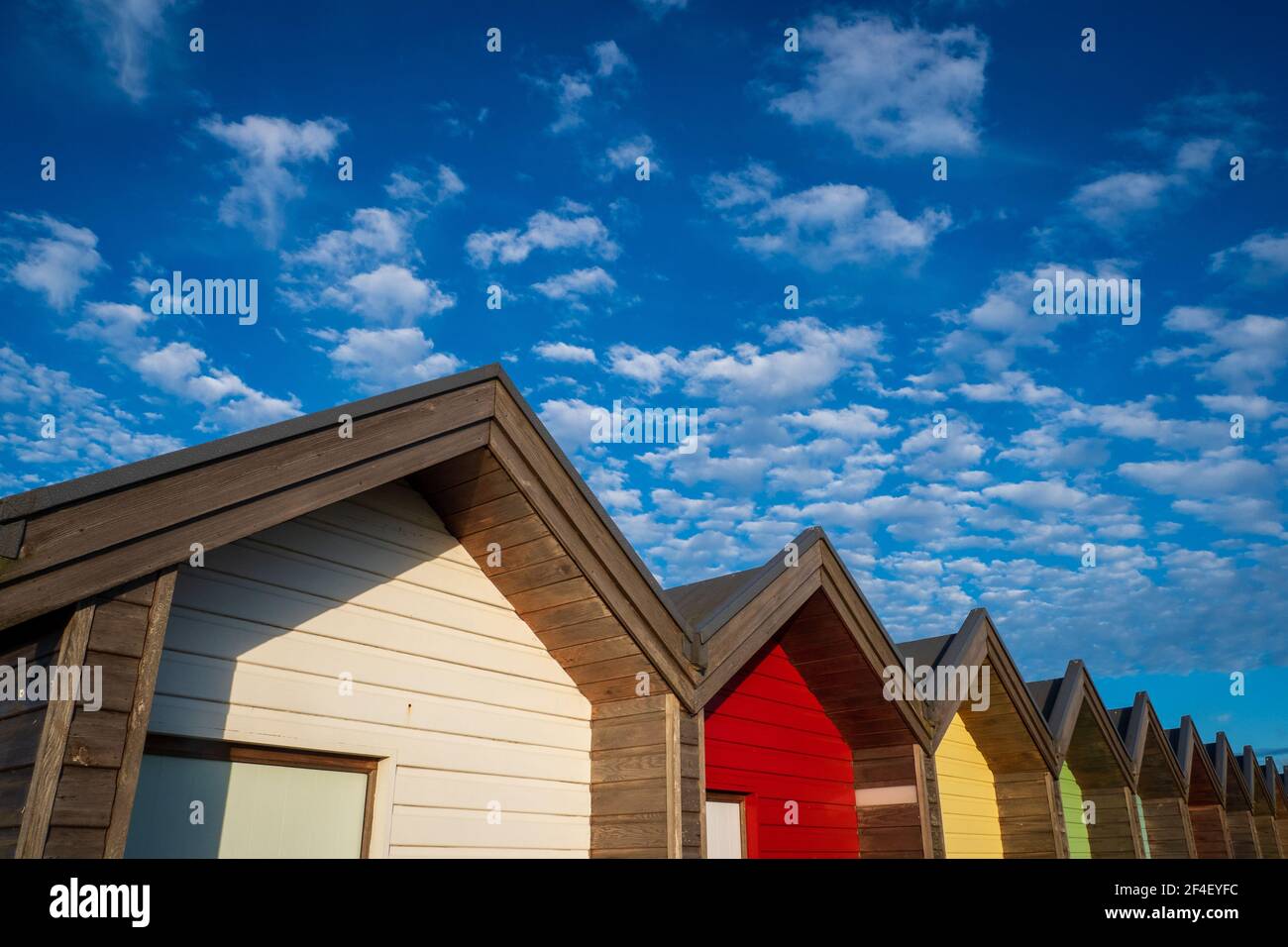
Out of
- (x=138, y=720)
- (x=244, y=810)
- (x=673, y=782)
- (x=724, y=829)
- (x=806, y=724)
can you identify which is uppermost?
(x=806, y=724)

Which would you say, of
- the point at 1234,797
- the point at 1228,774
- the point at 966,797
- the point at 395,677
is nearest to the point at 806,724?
the point at 966,797

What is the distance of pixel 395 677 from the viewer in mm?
6395

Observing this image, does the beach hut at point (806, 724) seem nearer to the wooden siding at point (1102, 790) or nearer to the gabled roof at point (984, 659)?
the gabled roof at point (984, 659)

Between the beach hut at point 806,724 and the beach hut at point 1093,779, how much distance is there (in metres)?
5.30

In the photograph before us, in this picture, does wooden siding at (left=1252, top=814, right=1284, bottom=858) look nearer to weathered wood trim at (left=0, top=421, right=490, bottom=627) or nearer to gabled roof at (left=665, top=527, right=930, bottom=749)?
gabled roof at (left=665, top=527, right=930, bottom=749)

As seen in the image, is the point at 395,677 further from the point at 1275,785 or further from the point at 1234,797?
the point at 1275,785

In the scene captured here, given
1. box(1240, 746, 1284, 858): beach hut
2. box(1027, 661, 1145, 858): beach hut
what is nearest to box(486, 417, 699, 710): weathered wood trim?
box(1027, 661, 1145, 858): beach hut

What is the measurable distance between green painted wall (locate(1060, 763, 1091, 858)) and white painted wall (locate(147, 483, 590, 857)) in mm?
11022

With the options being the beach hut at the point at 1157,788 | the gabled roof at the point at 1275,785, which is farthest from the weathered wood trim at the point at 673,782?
the gabled roof at the point at 1275,785

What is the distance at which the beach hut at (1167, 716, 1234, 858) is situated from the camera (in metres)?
19.5

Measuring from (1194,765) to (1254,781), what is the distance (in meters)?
5.62
